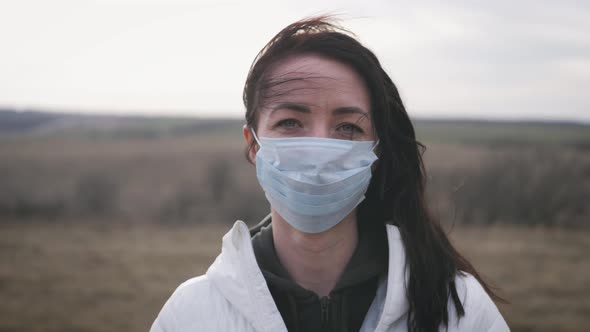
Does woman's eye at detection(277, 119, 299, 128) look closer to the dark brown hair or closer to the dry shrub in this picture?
the dark brown hair

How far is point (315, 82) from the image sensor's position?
2.00 meters

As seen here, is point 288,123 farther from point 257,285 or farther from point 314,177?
point 257,285

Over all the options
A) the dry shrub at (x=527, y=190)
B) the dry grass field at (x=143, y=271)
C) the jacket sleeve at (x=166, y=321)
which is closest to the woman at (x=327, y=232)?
the jacket sleeve at (x=166, y=321)

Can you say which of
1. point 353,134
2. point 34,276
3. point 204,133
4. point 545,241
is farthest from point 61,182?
point 204,133

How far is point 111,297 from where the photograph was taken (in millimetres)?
9172

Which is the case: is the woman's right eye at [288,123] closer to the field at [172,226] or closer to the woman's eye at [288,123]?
the woman's eye at [288,123]

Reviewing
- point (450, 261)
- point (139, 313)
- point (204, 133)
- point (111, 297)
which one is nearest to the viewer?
point (450, 261)

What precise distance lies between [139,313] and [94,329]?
2.77ft

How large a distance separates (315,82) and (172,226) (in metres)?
15.2

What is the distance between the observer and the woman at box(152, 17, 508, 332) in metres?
1.88

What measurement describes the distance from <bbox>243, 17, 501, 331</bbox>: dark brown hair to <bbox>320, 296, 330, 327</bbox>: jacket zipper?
1.11 ft

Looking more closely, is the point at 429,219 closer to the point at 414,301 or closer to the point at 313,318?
the point at 414,301

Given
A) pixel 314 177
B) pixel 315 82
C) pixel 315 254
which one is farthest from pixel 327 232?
pixel 315 82

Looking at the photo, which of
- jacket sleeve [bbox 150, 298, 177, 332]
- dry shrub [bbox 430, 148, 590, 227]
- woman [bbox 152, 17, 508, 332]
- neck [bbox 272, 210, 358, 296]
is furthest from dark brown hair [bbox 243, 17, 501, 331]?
dry shrub [bbox 430, 148, 590, 227]
